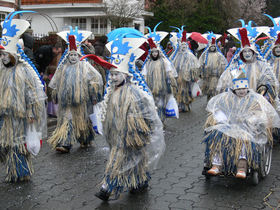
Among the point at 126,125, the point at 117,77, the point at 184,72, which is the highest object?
the point at 117,77

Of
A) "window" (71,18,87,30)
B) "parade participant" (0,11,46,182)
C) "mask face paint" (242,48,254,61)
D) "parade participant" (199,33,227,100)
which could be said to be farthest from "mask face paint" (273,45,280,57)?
"window" (71,18,87,30)

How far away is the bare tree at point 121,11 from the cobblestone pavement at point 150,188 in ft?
47.7

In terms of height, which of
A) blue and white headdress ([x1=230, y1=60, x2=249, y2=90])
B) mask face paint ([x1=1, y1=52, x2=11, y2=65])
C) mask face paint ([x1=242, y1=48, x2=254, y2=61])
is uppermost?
mask face paint ([x1=242, y1=48, x2=254, y2=61])

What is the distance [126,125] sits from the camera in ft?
17.6

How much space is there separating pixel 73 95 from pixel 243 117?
314cm

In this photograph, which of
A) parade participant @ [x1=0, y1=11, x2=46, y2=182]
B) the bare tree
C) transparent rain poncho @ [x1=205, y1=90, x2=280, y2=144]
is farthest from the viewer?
the bare tree

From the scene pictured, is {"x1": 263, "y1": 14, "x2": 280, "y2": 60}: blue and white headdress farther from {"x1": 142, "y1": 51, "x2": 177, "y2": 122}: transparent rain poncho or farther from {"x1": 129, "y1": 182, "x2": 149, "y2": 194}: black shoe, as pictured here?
{"x1": 129, "y1": 182, "x2": 149, "y2": 194}: black shoe

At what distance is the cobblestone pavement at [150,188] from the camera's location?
17.4 feet

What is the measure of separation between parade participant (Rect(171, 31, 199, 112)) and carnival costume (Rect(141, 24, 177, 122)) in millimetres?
2533

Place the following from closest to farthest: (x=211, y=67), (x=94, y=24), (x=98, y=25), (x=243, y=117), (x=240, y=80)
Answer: (x=243, y=117)
(x=240, y=80)
(x=211, y=67)
(x=98, y=25)
(x=94, y=24)

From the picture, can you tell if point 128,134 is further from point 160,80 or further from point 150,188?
point 160,80

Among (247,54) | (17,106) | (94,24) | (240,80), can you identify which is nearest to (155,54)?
(247,54)

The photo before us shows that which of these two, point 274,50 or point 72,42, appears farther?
point 274,50

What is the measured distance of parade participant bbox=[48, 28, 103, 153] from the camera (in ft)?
26.1
